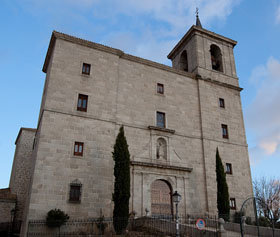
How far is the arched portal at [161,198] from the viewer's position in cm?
1825

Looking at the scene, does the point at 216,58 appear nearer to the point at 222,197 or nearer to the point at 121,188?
the point at 222,197

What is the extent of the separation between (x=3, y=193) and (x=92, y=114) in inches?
423

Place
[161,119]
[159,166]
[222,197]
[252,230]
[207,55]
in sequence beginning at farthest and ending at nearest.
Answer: [207,55] < [161,119] < [159,166] < [222,197] < [252,230]

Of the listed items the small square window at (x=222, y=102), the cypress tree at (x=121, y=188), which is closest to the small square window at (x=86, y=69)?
the cypress tree at (x=121, y=188)

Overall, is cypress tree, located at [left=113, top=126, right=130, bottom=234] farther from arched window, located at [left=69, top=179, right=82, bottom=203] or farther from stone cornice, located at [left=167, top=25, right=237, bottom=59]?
stone cornice, located at [left=167, top=25, right=237, bottom=59]

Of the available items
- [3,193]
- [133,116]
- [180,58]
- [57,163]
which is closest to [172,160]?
[133,116]

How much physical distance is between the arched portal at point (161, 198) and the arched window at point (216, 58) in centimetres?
1250

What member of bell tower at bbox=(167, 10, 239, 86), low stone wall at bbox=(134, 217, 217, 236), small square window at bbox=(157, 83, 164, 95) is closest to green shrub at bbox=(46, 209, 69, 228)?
low stone wall at bbox=(134, 217, 217, 236)

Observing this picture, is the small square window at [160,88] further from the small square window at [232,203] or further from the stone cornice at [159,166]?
the small square window at [232,203]

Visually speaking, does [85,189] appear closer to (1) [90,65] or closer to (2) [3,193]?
(1) [90,65]

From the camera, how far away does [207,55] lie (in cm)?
2525

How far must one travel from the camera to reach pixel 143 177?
1836 centimetres

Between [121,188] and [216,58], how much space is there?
16888 millimetres

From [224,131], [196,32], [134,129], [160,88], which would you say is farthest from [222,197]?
[196,32]
